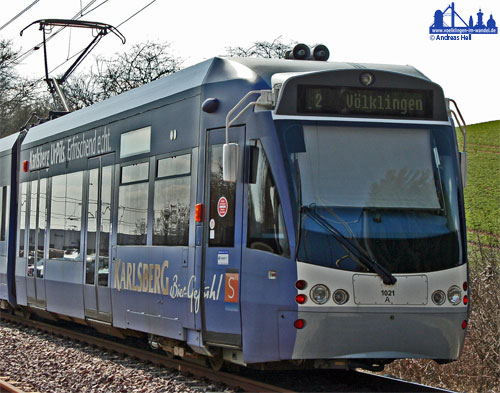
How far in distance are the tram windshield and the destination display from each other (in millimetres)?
152

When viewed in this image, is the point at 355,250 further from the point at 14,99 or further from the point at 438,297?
the point at 14,99

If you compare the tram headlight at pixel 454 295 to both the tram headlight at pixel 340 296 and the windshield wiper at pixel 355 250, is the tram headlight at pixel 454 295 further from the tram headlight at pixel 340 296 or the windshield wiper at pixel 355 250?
the tram headlight at pixel 340 296

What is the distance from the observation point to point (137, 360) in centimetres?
1208

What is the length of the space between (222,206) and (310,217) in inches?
45.5

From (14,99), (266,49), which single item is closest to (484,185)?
(266,49)

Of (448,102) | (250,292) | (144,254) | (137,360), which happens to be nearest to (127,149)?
(144,254)

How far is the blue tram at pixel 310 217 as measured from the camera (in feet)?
28.1

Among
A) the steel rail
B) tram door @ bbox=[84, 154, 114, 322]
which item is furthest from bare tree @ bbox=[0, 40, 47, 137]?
tram door @ bbox=[84, 154, 114, 322]

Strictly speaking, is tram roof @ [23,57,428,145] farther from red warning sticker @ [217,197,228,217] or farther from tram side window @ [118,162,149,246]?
red warning sticker @ [217,197,228,217]

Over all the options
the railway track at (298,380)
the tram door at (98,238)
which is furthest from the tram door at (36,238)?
the railway track at (298,380)

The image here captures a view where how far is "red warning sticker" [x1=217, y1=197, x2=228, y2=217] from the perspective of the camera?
30.6ft

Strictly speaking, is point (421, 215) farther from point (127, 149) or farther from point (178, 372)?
point (127, 149)

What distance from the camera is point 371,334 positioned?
28.3 ft

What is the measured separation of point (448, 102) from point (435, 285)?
1895mm
